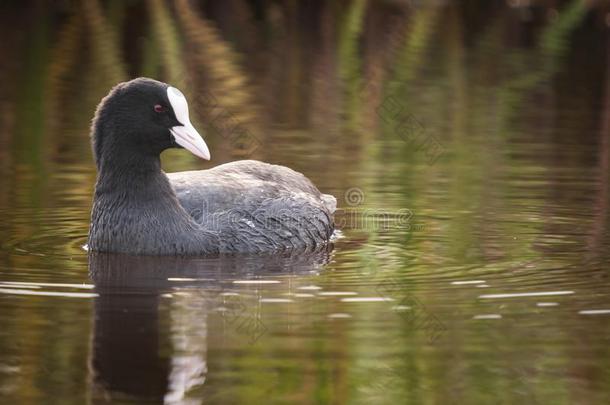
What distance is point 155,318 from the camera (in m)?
7.60

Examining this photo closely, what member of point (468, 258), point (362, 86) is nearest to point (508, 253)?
point (468, 258)

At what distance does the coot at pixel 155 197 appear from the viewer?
9.66 meters

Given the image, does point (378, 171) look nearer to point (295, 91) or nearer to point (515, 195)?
point (515, 195)

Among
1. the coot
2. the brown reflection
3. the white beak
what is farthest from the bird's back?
the white beak

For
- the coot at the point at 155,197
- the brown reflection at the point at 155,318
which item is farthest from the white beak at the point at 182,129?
the brown reflection at the point at 155,318

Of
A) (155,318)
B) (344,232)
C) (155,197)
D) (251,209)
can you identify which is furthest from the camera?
(344,232)

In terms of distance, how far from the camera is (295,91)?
1742 centimetres

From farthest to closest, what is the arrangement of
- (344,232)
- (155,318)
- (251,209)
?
(344,232)
(251,209)
(155,318)

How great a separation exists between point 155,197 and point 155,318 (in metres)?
2.23

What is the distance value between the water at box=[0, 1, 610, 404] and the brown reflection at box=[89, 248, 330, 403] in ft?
0.06

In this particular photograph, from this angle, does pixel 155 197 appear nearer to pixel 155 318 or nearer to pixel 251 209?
pixel 251 209

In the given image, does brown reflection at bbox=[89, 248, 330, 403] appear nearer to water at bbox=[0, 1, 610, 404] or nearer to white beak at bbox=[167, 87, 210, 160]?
water at bbox=[0, 1, 610, 404]

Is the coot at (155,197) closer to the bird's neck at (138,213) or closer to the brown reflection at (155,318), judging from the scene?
the bird's neck at (138,213)

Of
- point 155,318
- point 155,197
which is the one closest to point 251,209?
point 155,197
